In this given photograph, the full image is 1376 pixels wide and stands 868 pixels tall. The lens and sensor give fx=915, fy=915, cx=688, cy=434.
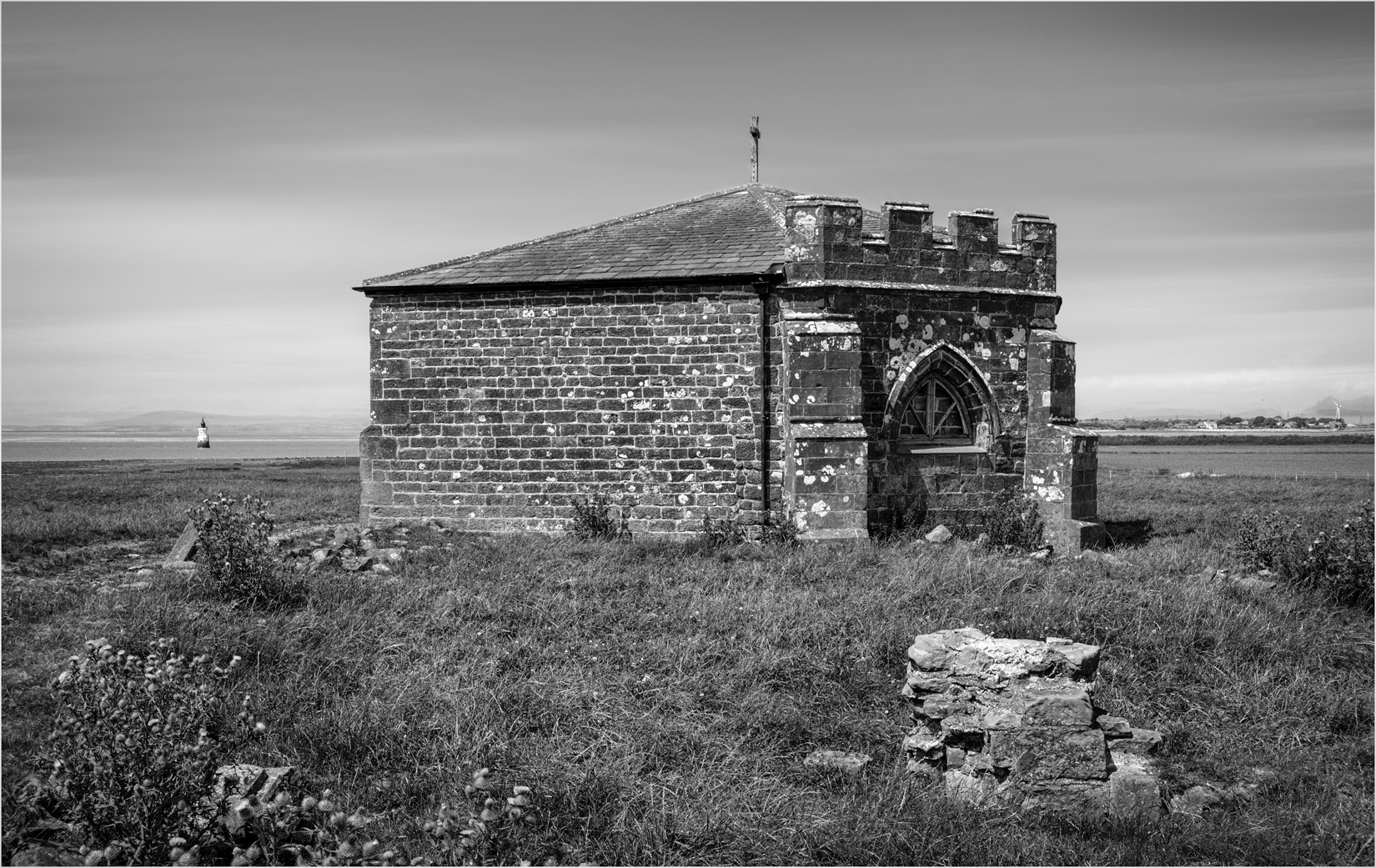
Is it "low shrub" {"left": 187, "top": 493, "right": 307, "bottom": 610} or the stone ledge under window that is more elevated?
the stone ledge under window

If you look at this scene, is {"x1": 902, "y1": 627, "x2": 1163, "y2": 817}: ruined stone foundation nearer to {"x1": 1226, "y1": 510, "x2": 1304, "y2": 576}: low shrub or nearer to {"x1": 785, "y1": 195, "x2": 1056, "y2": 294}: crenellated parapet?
{"x1": 1226, "y1": 510, "x2": 1304, "y2": 576}: low shrub

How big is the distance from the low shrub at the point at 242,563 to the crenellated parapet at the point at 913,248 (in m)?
8.11

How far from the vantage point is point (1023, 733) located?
561cm

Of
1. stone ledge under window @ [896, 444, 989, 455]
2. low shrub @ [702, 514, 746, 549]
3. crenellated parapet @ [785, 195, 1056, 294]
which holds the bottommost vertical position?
low shrub @ [702, 514, 746, 549]

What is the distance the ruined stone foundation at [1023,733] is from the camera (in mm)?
5465

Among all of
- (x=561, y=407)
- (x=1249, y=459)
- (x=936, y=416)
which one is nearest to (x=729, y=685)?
(x=561, y=407)

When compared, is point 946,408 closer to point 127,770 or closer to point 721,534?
point 721,534

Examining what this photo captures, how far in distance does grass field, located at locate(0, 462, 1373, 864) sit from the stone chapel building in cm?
234

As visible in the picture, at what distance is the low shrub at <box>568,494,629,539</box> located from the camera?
44.3ft

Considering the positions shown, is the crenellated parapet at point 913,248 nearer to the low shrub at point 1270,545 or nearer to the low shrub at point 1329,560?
the low shrub at point 1270,545

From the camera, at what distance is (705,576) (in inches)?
404

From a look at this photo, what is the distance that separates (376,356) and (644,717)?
34.2ft

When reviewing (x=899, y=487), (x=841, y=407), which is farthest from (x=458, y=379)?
(x=899, y=487)

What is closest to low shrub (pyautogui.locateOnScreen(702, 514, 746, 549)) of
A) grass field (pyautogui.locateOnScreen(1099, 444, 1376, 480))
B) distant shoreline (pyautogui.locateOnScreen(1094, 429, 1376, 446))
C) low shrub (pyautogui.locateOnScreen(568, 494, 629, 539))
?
low shrub (pyautogui.locateOnScreen(568, 494, 629, 539))
